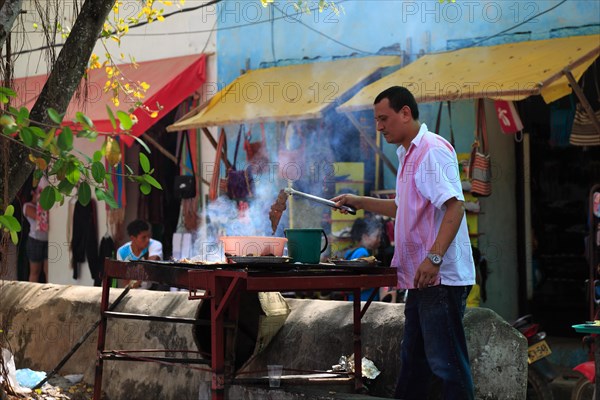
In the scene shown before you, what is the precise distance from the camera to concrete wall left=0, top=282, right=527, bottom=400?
5.82 metres

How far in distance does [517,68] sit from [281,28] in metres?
4.28

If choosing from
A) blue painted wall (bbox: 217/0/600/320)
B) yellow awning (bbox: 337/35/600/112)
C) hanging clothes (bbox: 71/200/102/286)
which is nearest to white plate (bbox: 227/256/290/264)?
yellow awning (bbox: 337/35/600/112)

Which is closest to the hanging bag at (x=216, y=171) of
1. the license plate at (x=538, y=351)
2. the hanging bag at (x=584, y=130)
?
the hanging bag at (x=584, y=130)

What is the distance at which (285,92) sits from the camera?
1172 centimetres

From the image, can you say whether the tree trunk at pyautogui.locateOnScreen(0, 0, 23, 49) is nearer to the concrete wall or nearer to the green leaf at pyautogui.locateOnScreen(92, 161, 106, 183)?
the green leaf at pyautogui.locateOnScreen(92, 161, 106, 183)

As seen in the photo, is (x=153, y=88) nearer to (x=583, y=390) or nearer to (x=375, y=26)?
(x=375, y=26)

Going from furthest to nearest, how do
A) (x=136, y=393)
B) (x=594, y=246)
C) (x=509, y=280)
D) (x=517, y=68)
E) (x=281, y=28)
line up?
1. (x=281, y=28)
2. (x=509, y=280)
3. (x=517, y=68)
4. (x=594, y=246)
5. (x=136, y=393)

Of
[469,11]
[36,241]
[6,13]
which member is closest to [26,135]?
[6,13]

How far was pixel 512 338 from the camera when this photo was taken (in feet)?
19.1

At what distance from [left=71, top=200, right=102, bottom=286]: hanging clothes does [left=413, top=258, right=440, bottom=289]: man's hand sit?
10.0m

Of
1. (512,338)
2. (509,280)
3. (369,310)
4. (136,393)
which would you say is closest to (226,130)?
(509,280)

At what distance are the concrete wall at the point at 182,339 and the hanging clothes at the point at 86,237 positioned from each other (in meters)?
5.31

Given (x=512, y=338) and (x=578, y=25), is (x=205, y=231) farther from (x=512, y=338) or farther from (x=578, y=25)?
(x=512, y=338)

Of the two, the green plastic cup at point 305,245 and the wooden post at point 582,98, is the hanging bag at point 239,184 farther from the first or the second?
the green plastic cup at point 305,245
